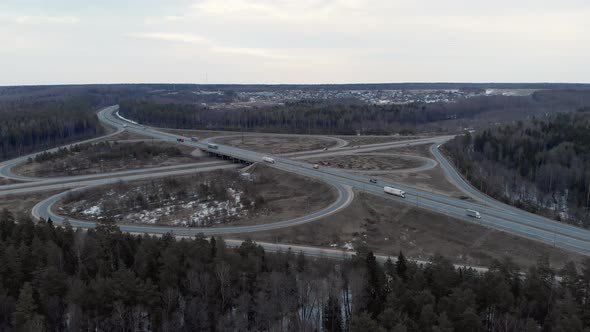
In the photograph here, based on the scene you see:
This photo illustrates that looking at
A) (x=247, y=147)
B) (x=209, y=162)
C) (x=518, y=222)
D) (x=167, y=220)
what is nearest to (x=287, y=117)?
(x=247, y=147)

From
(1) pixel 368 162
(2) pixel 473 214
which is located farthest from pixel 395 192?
(1) pixel 368 162

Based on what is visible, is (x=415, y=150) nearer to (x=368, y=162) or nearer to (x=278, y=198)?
(x=368, y=162)

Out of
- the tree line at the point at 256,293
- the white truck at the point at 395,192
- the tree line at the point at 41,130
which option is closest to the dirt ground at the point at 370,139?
the white truck at the point at 395,192

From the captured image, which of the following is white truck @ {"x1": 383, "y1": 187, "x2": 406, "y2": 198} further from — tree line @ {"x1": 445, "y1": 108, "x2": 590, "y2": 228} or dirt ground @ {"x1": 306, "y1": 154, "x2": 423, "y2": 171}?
dirt ground @ {"x1": 306, "y1": 154, "x2": 423, "y2": 171}

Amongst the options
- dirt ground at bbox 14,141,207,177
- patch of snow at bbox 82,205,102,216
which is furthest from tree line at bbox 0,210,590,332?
dirt ground at bbox 14,141,207,177

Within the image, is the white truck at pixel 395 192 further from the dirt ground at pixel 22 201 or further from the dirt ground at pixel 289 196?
the dirt ground at pixel 22 201
